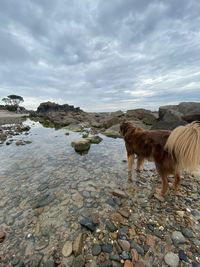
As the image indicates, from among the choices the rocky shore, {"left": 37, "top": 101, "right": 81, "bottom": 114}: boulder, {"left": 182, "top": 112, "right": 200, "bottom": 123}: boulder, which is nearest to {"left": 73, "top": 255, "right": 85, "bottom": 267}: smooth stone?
the rocky shore

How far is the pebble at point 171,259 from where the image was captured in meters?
2.46

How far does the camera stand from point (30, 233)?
3.11 metres

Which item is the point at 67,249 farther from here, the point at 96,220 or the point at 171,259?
the point at 171,259

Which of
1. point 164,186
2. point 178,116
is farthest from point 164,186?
point 178,116

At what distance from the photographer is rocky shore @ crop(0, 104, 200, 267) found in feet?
8.55

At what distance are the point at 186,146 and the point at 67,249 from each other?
9.02 ft

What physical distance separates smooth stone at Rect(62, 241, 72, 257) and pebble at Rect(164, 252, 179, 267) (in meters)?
1.47

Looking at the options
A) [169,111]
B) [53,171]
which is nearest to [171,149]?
[53,171]

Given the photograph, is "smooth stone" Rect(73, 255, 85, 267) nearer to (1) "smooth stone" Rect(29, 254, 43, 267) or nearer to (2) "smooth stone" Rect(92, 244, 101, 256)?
(2) "smooth stone" Rect(92, 244, 101, 256)

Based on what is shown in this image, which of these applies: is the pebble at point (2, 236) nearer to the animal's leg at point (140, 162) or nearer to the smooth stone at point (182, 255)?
the smooth stone at point (182, 255)

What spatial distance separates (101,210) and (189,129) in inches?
95.9

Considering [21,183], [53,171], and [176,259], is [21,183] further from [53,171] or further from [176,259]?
[176,259]

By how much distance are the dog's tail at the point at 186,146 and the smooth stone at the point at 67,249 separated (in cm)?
254

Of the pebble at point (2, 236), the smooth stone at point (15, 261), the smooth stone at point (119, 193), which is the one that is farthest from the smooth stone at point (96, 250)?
the pebble at point (2, 236)
